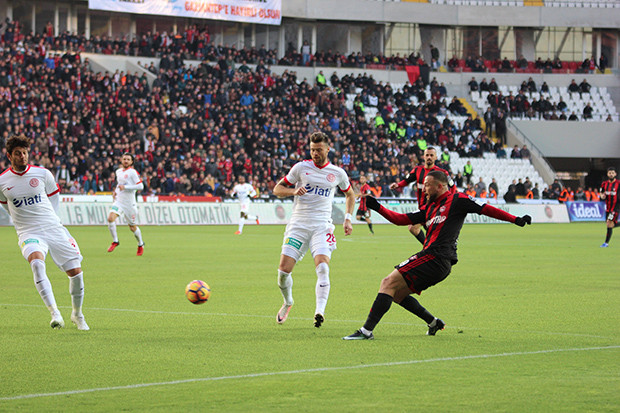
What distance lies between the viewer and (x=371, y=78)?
60.1m

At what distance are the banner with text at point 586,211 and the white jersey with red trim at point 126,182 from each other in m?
31.3

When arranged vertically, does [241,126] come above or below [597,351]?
above

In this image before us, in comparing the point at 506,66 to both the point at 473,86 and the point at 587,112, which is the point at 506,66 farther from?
the point at 587,112

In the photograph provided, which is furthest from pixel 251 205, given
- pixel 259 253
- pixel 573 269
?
pixel 573 269

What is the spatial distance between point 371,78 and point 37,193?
50.5 metres

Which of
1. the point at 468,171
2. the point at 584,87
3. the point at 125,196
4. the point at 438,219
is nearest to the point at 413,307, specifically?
the point at 438,219

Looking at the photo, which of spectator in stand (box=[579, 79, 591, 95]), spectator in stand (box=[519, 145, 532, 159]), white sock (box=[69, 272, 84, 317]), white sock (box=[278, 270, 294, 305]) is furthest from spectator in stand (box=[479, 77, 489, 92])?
white sock (box=[69, 272, 84, 317])

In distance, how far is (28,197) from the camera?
1075 centimetres

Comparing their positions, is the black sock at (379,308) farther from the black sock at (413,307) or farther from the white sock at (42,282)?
the white sock at (42,282)

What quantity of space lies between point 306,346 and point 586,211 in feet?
146

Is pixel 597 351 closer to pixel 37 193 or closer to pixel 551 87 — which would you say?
pixel 37 193

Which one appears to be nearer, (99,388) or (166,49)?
(99,388)

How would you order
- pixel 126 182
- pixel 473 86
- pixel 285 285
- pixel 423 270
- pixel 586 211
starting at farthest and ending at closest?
1. pixel 473 86
2. pixel 586 211
3. pixel 126 182
4. pixel 285 285
5. pixel 423 270

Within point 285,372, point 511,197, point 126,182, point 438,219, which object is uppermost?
point 438,219
